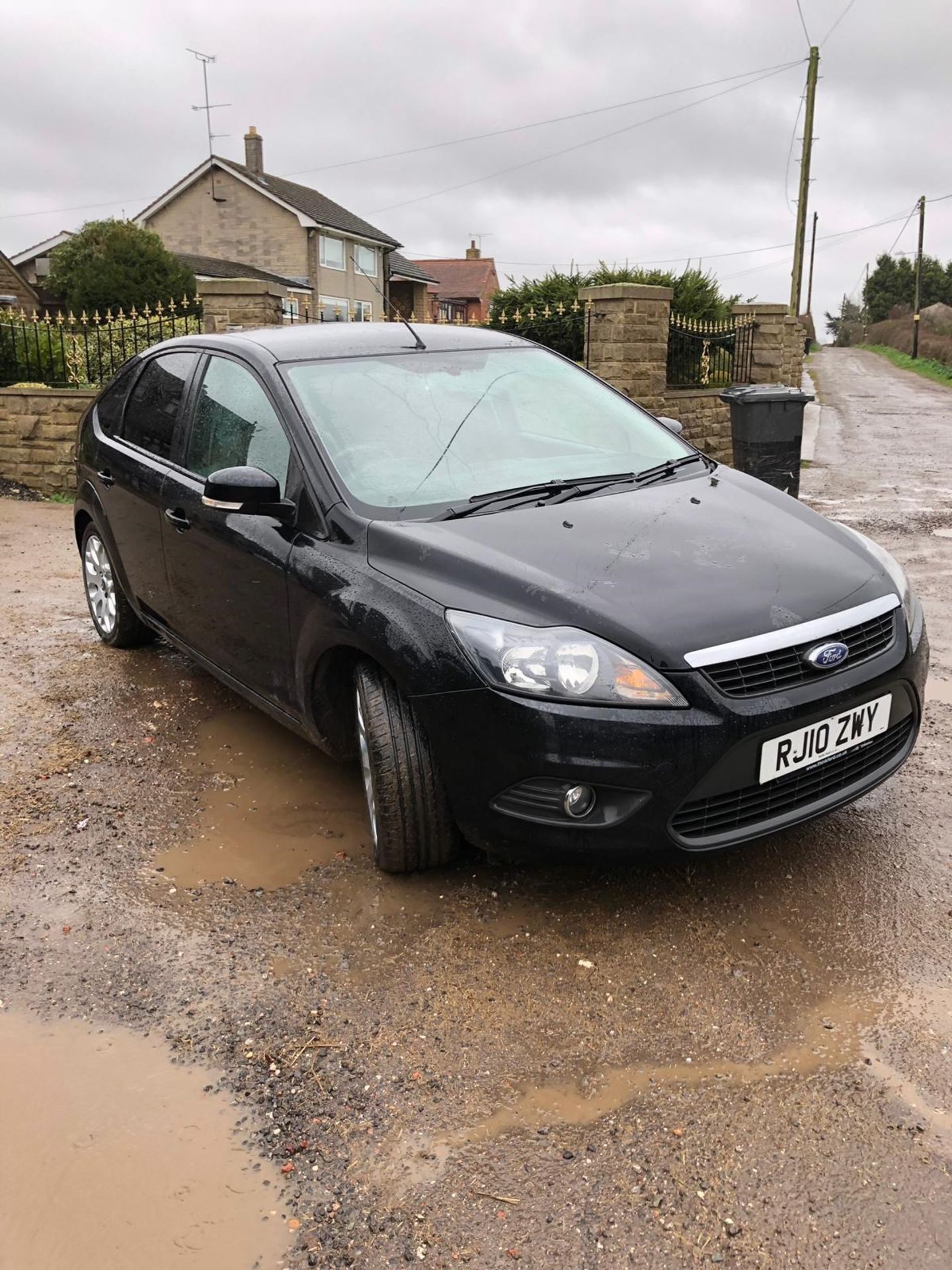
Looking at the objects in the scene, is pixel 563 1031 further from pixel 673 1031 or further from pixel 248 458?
pixel 248 458

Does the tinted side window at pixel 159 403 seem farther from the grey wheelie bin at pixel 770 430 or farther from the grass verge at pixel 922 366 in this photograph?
the grass verge at pixel 922 366

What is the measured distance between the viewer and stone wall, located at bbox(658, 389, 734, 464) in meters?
12.2

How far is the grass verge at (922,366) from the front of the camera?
3656 centimetres

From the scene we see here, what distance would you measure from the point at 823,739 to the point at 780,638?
0.34 meters

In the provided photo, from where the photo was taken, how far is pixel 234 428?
164 inches

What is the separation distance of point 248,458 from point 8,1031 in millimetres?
2119

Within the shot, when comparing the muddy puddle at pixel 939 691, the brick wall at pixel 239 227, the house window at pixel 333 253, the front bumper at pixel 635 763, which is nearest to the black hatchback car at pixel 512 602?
the front bumper at pixel 635 763

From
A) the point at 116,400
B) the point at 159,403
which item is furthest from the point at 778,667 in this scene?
the point at 116,400

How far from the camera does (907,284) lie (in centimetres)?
9700

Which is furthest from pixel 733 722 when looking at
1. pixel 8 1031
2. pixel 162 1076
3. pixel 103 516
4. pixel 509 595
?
pixel 103 516

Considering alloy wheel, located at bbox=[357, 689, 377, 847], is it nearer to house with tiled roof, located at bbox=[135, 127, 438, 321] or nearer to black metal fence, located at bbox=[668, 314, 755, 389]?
black metal fence, located at bbox=[668, 314, 755, 389]

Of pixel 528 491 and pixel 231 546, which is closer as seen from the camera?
pixel 528 491

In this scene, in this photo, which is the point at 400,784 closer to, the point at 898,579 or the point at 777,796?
the point at 777,796

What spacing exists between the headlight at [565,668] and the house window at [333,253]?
46.9m
